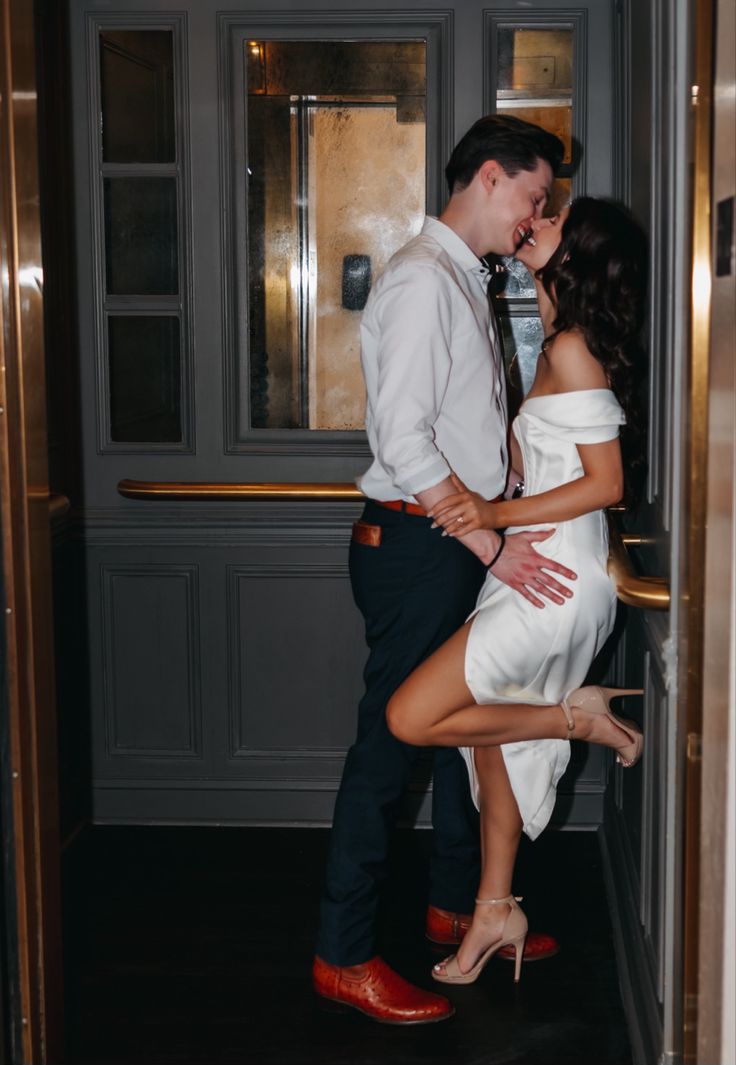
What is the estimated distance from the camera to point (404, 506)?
287 cm

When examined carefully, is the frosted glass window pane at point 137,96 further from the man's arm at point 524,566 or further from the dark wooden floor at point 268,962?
the dark wooden floor at point 268,962

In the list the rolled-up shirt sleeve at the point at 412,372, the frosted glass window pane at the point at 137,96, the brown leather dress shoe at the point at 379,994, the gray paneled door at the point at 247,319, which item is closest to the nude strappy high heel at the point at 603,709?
the rolled-up shirt sleeve at the point at 412,372

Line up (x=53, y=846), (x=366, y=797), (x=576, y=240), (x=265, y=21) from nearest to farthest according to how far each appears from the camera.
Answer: (x=53, y=846), (x=576, y=240), (x=366, y=797), (x=265, y=21)

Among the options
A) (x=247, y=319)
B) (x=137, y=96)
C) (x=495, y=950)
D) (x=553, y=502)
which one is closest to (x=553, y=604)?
(x=553, y=502)

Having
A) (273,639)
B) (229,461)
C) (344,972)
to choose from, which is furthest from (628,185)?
(344,972)

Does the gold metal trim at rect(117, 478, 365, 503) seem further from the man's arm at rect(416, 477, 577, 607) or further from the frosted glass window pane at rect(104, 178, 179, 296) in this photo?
the man's arm at rect(416, 477, 577, 607)

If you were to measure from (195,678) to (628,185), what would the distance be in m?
1.83

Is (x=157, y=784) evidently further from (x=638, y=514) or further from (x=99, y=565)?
(x=638, y=514)

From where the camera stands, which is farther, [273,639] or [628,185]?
[273,639]

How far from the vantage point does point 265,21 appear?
12.2ft

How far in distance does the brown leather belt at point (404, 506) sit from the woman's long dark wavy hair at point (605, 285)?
0.44m

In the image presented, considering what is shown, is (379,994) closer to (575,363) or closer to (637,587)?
(637,587)

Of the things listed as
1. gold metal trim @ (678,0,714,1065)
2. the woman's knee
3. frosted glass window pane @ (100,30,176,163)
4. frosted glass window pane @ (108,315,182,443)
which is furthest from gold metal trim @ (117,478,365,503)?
gold metal trim @ (678,0,714,1065)

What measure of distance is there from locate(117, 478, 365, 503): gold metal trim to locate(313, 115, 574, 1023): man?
0.80 meters
